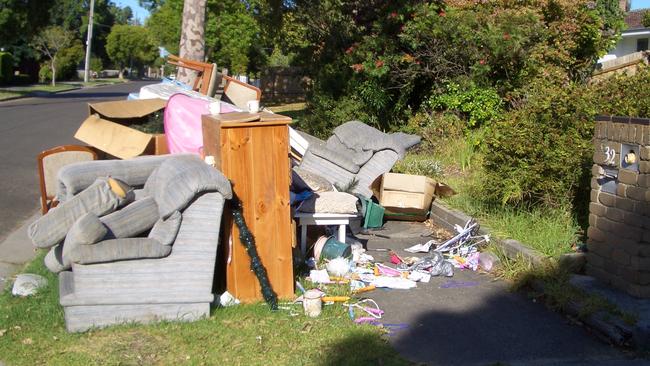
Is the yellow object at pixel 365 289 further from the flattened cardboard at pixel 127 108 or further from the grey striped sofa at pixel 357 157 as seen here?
the flattened cardboard at pixel 127 108

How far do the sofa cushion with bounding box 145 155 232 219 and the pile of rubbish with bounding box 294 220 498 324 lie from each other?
3.48ft

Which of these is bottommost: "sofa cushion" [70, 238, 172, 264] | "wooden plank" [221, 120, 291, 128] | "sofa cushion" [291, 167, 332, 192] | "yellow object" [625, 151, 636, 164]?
"sofa cushion" [70, 238, 172, 264]

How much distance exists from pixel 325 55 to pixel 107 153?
7999 mm

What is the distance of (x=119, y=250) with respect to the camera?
4.79 meters

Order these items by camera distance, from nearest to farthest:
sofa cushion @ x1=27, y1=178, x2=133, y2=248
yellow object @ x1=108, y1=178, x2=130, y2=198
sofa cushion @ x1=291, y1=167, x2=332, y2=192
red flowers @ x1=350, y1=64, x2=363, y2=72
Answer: sofa cushion @ x1=27, y1=178, x2=133, y2=248
yellow object @ x1=108, y1=178, x2=130, y2=198
sofa cushion @ x1=291, y1=167, x2=332, y2=192
red flowers @ x1=350, y1=64, x2=363, y2=72

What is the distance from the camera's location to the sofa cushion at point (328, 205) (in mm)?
6676

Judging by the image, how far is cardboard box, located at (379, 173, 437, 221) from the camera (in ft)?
27.7

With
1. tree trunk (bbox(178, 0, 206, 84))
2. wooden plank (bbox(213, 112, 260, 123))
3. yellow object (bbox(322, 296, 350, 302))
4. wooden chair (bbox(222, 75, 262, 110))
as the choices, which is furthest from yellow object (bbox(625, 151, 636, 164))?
tree trunk (bbox(178, 0, 206, 84))

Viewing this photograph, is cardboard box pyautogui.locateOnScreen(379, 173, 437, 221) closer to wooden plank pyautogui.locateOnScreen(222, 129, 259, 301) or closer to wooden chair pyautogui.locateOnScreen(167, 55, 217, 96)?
wooden chair pyautogui.locateOnScreen(167, 55, 217, 96)

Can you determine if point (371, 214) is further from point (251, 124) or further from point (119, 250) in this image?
point (119, 250)

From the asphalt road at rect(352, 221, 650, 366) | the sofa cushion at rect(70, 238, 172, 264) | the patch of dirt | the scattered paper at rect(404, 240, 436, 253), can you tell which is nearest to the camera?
the patch of dirt

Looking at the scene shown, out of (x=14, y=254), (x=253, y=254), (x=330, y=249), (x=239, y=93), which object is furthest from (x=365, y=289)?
(x=239, y=93)

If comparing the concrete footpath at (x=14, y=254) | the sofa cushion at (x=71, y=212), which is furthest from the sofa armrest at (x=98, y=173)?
the concrete footpath at (x=14, y=254)

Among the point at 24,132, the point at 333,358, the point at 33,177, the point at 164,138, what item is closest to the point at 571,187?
the point at 333,358
